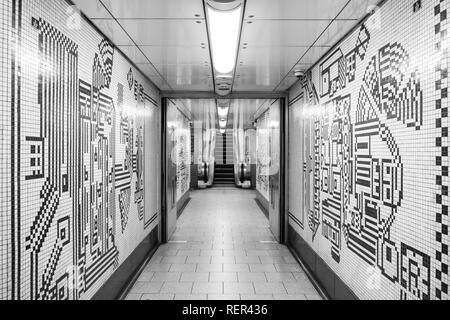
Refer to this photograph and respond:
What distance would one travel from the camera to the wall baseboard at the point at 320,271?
3.11m

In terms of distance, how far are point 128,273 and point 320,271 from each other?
2107 millimetres

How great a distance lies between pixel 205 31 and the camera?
115 inches

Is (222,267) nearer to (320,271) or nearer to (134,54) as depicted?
(320,271)

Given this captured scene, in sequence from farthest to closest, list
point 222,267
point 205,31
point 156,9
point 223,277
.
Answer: point 222,267, point 223,277, point 205,31, point 156,9

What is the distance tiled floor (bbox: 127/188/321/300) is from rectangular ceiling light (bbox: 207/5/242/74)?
8.02ft

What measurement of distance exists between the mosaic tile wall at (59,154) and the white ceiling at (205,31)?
220 millimetres

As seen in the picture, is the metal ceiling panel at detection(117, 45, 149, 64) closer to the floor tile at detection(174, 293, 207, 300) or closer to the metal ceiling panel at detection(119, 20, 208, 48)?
the metal ceiling panel at detection(119, 20, 208, 48)

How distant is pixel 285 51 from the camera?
11.6 ft

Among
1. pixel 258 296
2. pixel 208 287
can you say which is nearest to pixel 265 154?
pixel 208 287

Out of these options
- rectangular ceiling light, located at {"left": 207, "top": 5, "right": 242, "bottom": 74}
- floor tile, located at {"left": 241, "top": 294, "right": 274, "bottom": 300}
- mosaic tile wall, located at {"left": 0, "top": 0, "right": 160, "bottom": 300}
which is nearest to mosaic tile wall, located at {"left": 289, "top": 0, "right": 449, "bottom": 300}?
floor tile, located at {"left": 241, "top": 294, "right": 274, "bottom": 300}

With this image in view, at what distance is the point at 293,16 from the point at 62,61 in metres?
1.64

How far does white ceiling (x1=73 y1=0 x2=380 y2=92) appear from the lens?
8.00 feet

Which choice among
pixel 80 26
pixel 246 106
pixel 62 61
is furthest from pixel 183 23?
pixel 246 106

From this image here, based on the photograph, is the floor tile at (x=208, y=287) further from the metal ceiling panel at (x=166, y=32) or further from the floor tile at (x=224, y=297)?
the metal ceiling panel at (x=166, y=32)
